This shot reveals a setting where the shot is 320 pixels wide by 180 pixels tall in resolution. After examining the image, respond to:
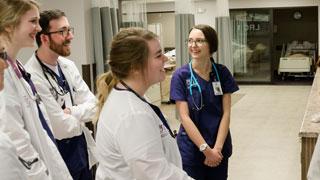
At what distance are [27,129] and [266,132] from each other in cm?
472

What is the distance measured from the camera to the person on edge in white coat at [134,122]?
1421 mm

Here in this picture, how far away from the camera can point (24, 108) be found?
1766mm

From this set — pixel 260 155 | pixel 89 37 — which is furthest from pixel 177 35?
pixel 260 155

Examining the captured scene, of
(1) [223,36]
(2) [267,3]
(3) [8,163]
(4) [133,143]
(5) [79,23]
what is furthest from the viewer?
(2) [267,3]

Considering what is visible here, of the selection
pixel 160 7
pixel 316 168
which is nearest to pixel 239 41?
pixel 160 7

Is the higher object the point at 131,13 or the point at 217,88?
the point at 131,13

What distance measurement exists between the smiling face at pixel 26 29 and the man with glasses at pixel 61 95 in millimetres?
514

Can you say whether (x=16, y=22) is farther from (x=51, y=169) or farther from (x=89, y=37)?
(x=89, y=37)

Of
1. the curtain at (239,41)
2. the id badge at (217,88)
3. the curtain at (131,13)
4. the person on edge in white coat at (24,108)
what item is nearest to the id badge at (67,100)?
the person on edge in white coat at (24,108)

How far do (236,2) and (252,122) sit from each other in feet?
16.8

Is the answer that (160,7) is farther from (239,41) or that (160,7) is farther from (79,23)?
(79,23)

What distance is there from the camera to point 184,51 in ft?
20.1

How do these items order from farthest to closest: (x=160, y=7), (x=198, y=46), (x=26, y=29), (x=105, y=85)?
(x=160, y=7)
(x=198, y=46)
(x=26, y=29)
(x=105, y=85)

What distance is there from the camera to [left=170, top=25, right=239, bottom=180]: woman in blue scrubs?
2545 millimetres
